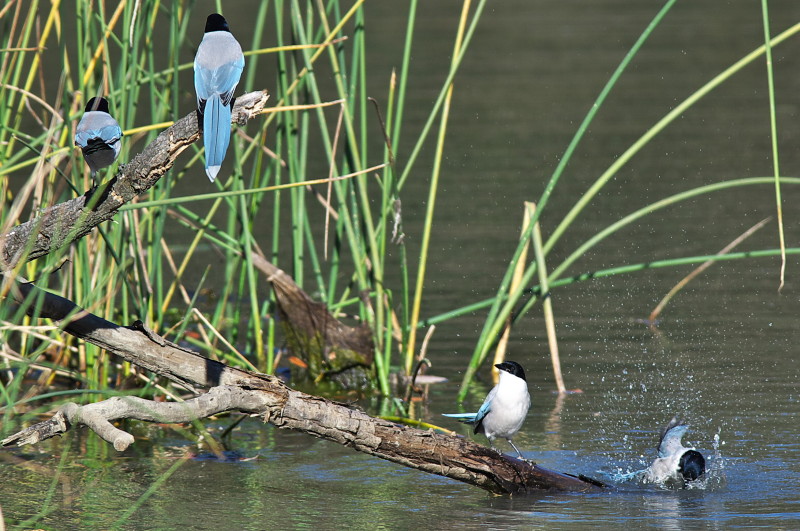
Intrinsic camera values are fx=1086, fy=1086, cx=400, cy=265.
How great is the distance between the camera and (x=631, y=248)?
8.17 m

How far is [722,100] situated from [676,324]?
7.35m

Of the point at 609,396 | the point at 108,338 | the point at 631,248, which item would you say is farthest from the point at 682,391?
the point at 108,338

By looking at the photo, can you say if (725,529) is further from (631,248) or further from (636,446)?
(631,248)

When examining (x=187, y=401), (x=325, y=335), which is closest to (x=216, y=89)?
(x=187, y=401)

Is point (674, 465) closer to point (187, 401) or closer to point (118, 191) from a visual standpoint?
point (187, 401)

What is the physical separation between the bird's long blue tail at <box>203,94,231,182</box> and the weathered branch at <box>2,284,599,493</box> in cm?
60

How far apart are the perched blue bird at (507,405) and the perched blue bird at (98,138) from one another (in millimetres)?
1903

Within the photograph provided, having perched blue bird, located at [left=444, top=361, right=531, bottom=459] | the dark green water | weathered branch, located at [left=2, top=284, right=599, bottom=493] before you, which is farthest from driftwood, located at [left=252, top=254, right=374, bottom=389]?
weathered branch, located at [left=2, top=284, right=599, bottom=493]

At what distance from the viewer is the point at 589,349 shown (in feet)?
21.4

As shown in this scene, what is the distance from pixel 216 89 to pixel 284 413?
1106 millimetres

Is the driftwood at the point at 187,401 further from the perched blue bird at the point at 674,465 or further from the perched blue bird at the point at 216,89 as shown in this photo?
the perched blue bird at the point at 674,465

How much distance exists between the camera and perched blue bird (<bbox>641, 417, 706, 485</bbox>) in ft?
14.2

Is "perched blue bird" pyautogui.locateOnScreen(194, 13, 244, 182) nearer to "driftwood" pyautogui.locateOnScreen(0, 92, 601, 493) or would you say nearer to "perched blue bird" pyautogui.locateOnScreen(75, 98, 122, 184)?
"driftwood" pyautogui.locateOnScreen(0, 92, 601, 493)

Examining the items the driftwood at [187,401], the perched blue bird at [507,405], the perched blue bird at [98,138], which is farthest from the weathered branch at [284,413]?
the perched blue bird at [98,138]
